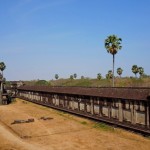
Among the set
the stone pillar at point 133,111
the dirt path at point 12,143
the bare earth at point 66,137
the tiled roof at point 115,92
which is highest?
the tiled roof at point 115,92

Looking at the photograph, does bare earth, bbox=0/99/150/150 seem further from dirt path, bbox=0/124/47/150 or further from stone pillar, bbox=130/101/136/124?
stone pillar, bbox=130/101/136/124

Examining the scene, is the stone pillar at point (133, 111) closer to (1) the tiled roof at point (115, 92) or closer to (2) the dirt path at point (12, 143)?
(1) the tiled roof at point (115, 92)

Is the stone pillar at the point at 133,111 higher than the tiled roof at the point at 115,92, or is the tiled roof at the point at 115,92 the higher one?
the tiled roof at the point at 115,92

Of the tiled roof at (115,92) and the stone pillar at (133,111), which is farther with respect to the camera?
the stone pillar at (133,111)

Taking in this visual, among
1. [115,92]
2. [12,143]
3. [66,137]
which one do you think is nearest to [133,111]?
[115,92]

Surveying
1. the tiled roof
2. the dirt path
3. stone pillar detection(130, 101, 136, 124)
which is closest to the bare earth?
the dirt path

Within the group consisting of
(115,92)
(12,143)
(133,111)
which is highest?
(115,92)

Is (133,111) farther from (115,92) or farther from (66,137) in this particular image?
(66,137)

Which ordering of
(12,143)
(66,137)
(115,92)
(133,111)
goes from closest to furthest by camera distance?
1. (12,143)
2. (66,137)
3. (133,111)
4. (115,92)

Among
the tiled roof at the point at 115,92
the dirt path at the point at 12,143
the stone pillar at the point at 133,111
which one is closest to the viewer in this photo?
the dirt path at the point at 12,143

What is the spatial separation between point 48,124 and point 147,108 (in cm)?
1356

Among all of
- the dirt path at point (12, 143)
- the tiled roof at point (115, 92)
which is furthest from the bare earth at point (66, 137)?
the tiled roof at point (115, 92)

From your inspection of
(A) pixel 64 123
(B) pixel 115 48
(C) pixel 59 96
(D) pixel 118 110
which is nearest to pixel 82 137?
(D) pixel 118 110

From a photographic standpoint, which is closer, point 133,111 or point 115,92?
point 133,111
